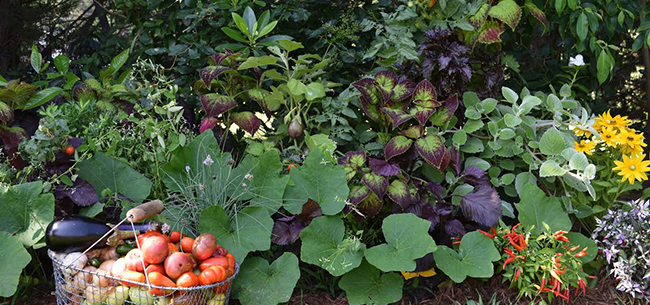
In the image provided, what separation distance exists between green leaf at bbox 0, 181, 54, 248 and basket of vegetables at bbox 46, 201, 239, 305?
217 millimetres

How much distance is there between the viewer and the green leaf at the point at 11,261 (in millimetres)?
2143

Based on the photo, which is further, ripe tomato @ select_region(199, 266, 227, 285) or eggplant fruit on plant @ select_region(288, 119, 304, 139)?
eggplant fruit on plant @ select_region(288, 119, 304, 139)

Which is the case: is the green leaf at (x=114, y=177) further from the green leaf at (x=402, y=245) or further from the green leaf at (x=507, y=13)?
the green leaf at (x=507, y=13)

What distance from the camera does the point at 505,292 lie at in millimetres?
2533

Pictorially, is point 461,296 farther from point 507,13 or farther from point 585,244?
point 507,13

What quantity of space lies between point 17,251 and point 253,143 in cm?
113

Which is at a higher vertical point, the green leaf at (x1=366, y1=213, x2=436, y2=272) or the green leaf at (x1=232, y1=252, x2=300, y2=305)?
the green leaf at (x1=366, y1=213, x2=436, y2=272)

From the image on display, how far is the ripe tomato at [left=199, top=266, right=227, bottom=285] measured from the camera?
2.07 m

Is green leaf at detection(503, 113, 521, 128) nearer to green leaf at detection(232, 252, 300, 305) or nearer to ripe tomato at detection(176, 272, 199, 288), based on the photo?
green leaf at detection(232, 252, 300, 305)

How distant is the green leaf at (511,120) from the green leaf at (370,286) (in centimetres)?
87

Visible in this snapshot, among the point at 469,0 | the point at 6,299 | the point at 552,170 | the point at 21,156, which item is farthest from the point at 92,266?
the point at 469,0

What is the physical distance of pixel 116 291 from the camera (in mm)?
2041

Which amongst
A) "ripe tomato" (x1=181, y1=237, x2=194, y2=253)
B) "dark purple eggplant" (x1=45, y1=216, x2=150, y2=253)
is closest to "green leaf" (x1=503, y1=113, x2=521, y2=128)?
"ripe tomato" (x1=181, y1=237, x2=194, y2=253)

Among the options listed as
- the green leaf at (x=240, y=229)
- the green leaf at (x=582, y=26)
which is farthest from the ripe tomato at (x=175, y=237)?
the green leaf at (x=582, y=26)
